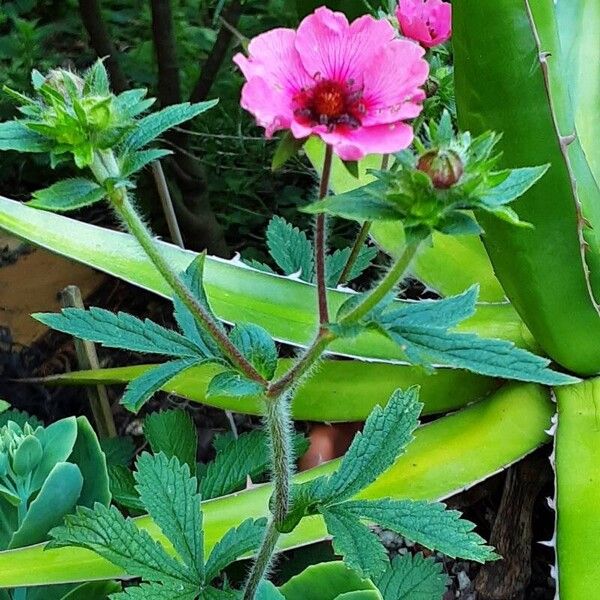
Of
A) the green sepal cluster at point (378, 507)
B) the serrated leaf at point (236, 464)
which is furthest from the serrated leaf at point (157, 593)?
the serrated leaf at point (236, 464)

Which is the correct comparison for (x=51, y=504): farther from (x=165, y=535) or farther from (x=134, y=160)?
(x=134, y=160)

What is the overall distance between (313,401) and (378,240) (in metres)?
0.21

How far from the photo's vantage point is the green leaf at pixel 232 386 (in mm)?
499

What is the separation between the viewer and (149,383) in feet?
1.66

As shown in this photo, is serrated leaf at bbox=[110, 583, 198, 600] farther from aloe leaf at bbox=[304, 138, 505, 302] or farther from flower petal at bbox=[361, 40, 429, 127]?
aloe leaf at bbox=[304, 138, 505, 302]

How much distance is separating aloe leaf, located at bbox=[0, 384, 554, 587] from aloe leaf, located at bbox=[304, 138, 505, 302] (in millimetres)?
147

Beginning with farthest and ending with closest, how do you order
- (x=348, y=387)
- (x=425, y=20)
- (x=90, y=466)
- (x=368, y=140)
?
(x=348, y=387) → (x=90, y=466) → (x=425, y=20) → (x=368, y=140)

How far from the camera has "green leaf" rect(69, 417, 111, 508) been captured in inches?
28.4

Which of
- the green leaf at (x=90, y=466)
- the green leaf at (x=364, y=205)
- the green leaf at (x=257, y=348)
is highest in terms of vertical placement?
the green leaf at (x=364, y=205)

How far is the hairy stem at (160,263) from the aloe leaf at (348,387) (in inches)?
13.4

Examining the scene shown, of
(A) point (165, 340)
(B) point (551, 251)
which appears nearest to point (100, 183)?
(A) point (165, 340)

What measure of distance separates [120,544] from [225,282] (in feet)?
1.18

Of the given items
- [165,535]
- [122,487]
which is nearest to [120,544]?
[165,535]

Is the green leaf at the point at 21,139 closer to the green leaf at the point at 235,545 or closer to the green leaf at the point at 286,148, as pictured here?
the green leaf at the point at 286,148
